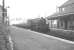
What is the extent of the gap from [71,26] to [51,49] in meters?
19.4

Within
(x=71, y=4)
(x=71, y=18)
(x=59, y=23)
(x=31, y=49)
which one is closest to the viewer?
(x=31, y=49)

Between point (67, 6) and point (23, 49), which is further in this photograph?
point (67, 6)

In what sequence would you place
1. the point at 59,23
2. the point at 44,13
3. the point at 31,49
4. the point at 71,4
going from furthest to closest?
the point at 44,13
the point at 59,23
the point at 71,4
the point at 31,49

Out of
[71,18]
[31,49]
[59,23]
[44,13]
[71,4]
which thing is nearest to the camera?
[31,49]

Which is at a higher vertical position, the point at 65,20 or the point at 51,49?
the point at 65,20

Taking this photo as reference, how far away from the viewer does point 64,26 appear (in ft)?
108

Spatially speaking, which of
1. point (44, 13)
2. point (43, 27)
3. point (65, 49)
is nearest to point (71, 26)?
point (43, 27)

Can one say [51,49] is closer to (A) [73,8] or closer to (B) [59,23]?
(A) [73,8]

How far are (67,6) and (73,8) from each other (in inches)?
102

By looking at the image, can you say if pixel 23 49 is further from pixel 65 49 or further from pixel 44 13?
pixel 44 13

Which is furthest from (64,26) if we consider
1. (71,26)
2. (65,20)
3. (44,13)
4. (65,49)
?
(44,13)

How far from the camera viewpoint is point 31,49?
10.8 metres

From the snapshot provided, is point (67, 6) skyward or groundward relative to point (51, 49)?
skyward

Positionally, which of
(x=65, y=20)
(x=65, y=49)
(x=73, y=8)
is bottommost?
(x=65, y=49)
